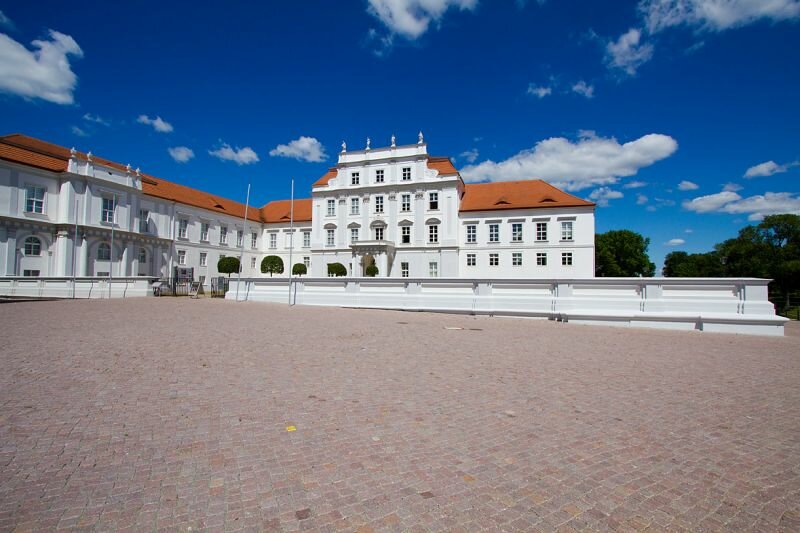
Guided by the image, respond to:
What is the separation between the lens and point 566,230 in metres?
37.2

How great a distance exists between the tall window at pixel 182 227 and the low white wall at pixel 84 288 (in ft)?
63.7

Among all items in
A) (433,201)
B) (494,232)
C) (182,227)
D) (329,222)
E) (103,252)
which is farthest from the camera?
(329,222)

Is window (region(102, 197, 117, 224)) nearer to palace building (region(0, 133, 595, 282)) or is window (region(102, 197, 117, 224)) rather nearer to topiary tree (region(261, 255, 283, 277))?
palace building (region(0, 133, 595, 282))

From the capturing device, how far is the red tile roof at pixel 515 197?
3809 cm

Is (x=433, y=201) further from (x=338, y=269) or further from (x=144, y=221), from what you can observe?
(x=144, y=221)

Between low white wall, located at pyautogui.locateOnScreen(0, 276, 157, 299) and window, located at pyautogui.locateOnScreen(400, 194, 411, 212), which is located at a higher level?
window, located at pyautogui.locateOnScreen(400, 194, 411, 212)

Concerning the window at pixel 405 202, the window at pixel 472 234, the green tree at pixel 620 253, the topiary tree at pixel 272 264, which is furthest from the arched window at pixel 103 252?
the green tree at pixel 620 253

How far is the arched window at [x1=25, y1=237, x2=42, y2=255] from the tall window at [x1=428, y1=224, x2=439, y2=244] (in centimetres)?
3242

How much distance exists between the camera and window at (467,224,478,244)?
40.1 meters

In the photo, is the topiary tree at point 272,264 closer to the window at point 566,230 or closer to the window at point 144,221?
the window at point 144,221

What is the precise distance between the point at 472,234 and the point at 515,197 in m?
5.87

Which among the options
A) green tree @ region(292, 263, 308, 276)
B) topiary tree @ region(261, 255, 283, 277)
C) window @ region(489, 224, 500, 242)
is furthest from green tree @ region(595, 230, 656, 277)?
topiary tree @ region(261, 255, 283, 277)

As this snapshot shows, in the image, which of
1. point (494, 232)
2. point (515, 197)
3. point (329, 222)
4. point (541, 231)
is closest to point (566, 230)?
point (541, 231)

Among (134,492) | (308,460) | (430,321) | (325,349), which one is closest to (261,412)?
(308,460)
